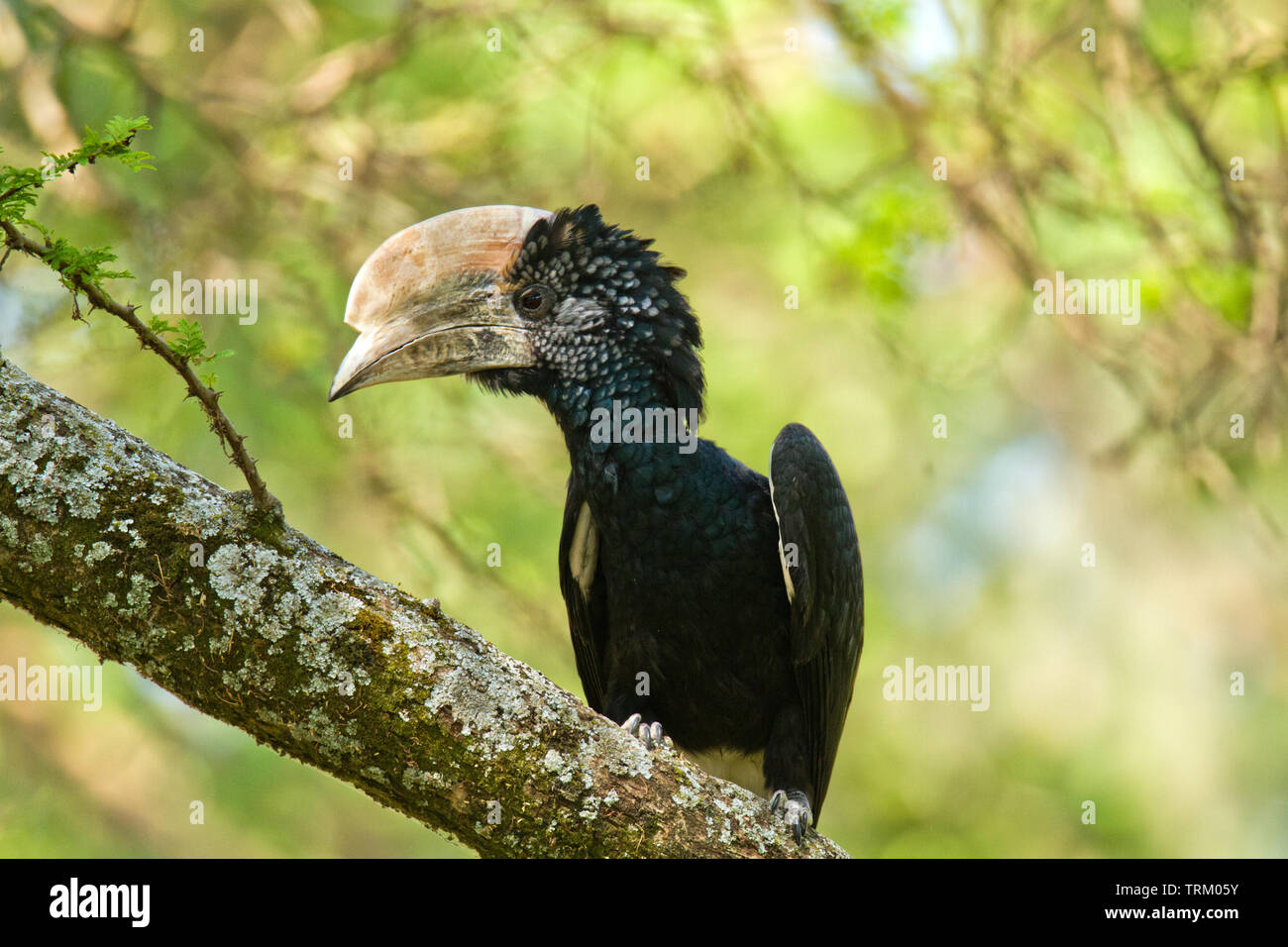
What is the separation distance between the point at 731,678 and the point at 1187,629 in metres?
6.03

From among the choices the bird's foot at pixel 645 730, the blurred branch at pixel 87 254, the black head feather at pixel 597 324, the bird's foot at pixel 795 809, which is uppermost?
the black head feather at pixel 597 324

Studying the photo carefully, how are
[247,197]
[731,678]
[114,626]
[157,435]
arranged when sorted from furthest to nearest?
[247,197] → [157,435] → [731,678] → [114,626]

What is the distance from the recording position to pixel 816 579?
381cm

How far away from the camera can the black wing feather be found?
3.79 m

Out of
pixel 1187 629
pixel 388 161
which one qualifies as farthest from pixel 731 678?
pixel 1187 629

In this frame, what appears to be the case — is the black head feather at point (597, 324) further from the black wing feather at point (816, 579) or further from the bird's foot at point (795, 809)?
the bird's foot at point (795, 809)

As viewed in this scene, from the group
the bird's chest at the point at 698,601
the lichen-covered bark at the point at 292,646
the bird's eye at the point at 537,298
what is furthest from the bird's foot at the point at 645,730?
the bird's eye at the point at 537,298

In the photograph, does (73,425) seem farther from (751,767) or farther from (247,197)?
(247,197)

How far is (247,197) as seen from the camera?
5.71 meters

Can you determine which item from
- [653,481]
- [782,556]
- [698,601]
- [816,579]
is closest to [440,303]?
[653,481]

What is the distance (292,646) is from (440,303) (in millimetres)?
1700

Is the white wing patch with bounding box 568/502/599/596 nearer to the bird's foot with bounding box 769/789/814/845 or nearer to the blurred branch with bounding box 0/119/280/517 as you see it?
the bird's foot with bounding box 769/789/814/845

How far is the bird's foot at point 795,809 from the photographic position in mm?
2840

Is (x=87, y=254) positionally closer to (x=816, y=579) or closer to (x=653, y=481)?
(x=653, y=481)
